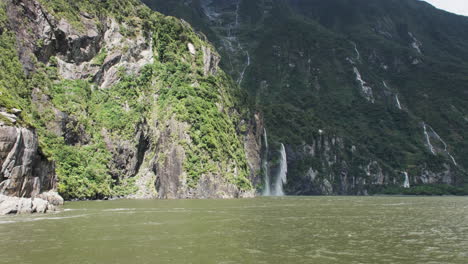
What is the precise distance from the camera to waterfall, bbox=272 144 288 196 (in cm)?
13139

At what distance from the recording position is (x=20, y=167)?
44656 mm

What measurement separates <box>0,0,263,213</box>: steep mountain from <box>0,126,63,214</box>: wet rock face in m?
2.63

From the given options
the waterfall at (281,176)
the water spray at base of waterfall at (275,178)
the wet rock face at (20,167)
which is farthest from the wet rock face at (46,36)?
the waterfall at (281,176)

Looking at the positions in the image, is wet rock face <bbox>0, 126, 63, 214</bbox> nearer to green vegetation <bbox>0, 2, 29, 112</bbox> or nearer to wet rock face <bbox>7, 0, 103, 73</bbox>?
green vegetation <bbox>0, 2, 29, 112</bbox>

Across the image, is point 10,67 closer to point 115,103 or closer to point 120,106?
point 115,103

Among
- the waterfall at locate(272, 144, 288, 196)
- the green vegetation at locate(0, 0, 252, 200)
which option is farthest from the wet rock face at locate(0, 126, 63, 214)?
the waterfall at locate(272, 144, 288, 196)

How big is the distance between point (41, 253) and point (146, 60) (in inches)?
3306

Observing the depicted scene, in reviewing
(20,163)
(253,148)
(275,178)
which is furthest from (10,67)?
(275,178)

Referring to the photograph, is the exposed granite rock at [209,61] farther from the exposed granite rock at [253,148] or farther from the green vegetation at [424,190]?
the green vegetation at [424,190]

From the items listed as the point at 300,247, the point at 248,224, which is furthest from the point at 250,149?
the point at 300,247

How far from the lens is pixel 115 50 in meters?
95.8

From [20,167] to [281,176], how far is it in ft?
326

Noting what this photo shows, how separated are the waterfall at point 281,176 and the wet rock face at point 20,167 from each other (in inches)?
3424

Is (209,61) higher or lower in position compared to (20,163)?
higher
